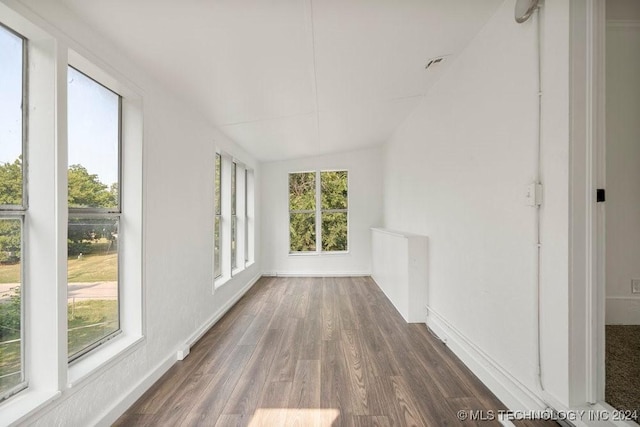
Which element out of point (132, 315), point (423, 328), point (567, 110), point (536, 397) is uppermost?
point (567, 110)

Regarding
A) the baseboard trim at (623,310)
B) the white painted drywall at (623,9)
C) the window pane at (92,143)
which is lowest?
the baseboard trim at (623,310)

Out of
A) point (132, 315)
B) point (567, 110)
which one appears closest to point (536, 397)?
point (567, 110)

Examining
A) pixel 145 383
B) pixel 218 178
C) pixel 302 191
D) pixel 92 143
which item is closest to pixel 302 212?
pixel 302 191

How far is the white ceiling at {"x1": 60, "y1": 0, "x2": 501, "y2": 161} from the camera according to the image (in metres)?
1.63

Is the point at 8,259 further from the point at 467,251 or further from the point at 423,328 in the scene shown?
the point at 423,328

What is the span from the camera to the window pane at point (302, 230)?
20.5 feet

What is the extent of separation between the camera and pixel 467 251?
2379mm

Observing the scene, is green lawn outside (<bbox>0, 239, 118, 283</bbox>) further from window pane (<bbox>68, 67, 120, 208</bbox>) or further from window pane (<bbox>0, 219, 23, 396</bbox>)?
window pane (<bbox>68, 67, 120, 208</bbox>)

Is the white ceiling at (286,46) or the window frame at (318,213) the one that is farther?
the window frame at (318,213)

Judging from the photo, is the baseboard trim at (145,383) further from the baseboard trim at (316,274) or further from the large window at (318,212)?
the large window at (318,212)

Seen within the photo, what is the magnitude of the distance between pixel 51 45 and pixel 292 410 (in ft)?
7.68

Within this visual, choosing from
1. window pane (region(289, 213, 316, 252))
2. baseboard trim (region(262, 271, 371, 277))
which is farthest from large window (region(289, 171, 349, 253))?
baseboard trim (region(262, 271, 371, 277))

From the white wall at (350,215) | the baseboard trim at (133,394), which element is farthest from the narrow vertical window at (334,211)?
the baseboard trim at (133,394)

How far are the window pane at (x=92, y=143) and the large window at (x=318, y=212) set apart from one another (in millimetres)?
4321
